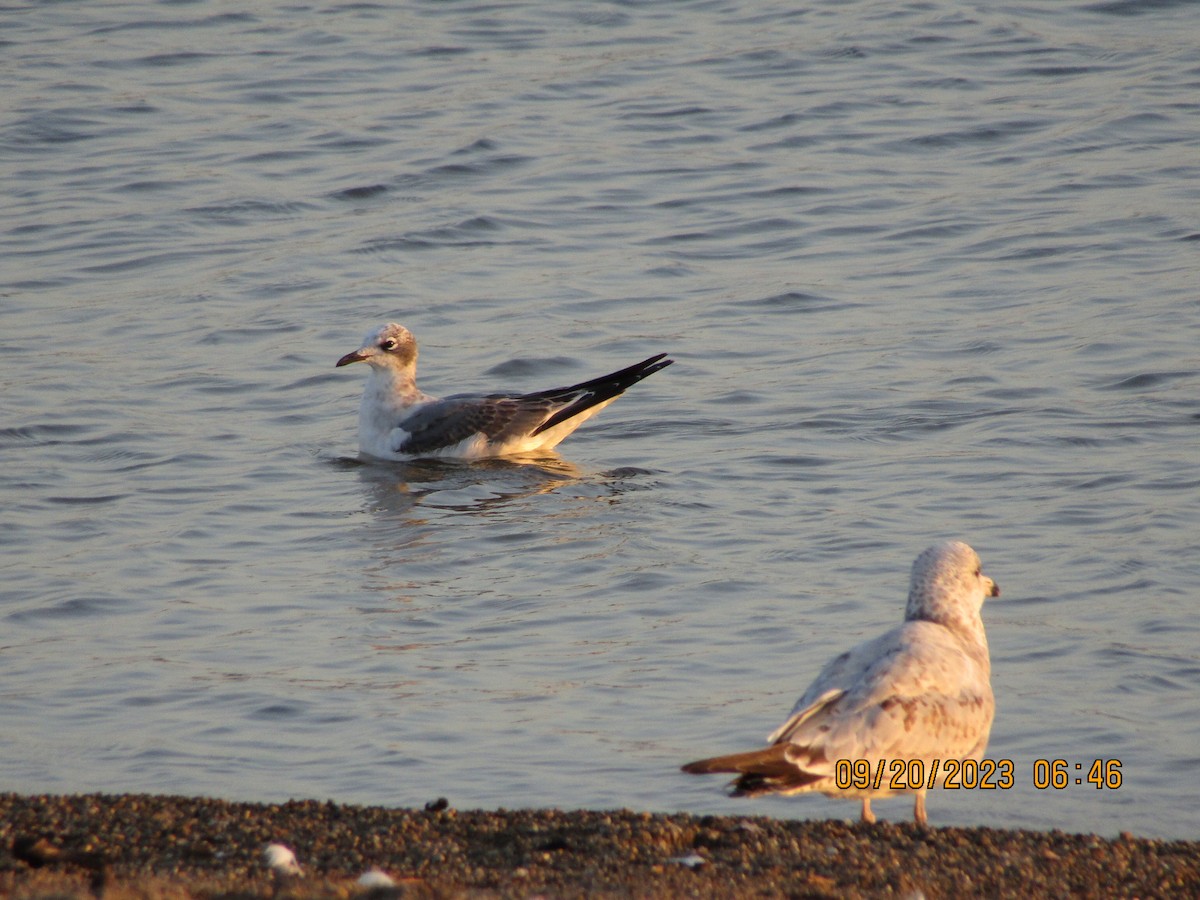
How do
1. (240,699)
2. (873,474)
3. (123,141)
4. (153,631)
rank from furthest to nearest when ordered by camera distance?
(123,141)
(873,474)
(153,631)
(240,699)

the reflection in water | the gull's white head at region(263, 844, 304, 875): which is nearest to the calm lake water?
the reflection in water

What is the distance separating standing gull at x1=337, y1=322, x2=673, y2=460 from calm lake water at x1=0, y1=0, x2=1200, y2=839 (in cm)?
28

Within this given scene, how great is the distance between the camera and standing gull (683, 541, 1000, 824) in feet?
17.4

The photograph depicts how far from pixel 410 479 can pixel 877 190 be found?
689cm

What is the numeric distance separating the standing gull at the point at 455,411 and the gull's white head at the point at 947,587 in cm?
540

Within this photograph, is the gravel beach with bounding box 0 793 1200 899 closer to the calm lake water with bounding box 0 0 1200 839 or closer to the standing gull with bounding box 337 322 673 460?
the calm lake water with bounding box 0 0 1200 839

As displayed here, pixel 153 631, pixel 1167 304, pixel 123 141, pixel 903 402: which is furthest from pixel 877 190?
pixel 153 631

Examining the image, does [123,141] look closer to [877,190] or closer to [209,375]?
[209,375]

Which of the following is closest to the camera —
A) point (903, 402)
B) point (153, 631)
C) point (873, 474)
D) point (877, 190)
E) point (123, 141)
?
point (153, 631)

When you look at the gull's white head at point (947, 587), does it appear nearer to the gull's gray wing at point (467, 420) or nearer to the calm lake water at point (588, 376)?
the calm lake water at point (588, 376)

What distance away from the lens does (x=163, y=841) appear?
5.30m

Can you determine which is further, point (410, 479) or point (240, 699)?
point (410, 479)

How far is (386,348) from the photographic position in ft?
40.3

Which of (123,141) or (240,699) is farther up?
(123,141)
